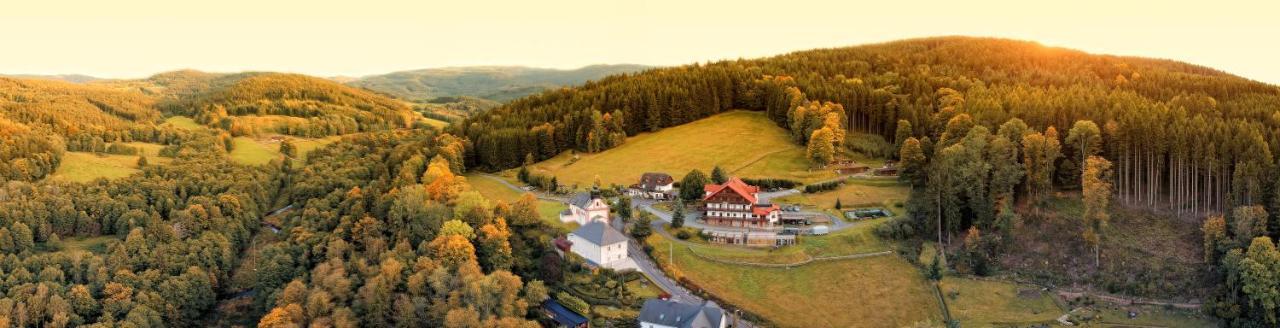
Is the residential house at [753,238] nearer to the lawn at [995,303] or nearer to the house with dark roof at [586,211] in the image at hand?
the house with dark roof at [586,211]

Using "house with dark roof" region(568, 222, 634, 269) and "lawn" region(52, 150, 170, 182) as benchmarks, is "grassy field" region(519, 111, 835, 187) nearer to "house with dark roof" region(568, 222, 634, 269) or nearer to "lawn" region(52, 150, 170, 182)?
"house with dark roof" region(568, 222, 634, 269)

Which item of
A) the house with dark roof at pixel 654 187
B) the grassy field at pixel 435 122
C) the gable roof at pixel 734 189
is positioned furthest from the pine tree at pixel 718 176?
the grassy field at pixel 435 122

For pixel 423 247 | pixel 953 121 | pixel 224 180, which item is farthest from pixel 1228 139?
pixel 224 180

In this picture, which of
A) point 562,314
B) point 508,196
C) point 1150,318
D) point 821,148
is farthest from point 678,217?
point 1150,318

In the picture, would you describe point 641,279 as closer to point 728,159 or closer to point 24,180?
point 728,159

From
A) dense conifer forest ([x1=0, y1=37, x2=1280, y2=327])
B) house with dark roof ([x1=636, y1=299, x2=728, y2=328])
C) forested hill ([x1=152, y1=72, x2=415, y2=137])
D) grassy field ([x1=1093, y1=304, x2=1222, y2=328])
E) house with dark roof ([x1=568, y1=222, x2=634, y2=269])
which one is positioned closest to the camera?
grassy field ([x1=1093, y1=304, x2=1222, y2=328])

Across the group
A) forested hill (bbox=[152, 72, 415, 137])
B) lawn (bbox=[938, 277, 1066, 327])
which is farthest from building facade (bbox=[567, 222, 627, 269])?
forested hill (bbox=[152, 72, 415, 137])

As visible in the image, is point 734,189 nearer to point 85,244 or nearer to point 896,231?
point 896,231
